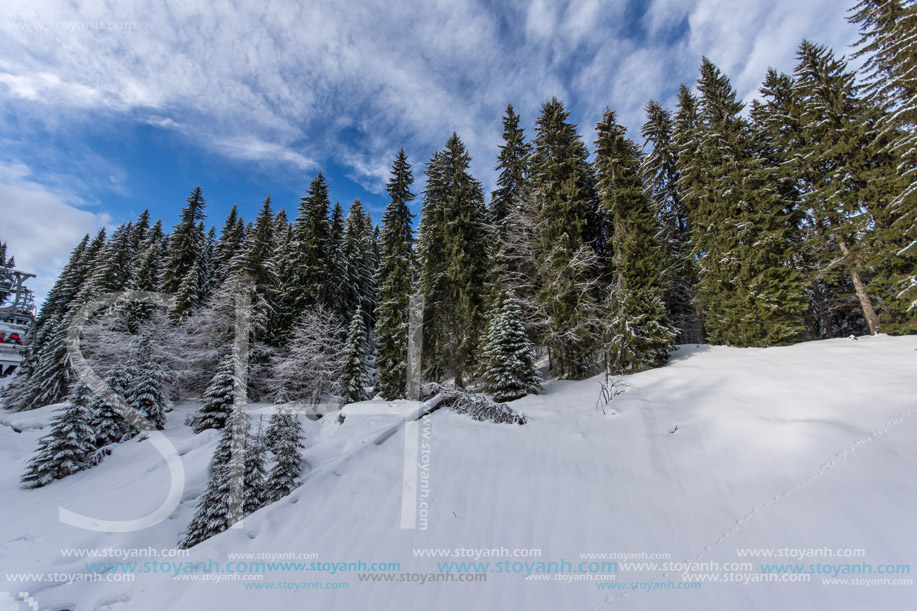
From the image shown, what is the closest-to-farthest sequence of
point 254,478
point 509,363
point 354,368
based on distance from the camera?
point 254,478
point 509,363
point 354,368

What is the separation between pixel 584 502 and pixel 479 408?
3.95m

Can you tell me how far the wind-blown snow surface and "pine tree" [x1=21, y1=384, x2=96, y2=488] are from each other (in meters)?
0.41

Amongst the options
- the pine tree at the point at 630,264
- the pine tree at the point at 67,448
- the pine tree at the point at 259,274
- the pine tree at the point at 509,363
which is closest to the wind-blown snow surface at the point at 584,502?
the pine tree at the point at 67,448

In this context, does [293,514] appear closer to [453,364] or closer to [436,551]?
[436,551]

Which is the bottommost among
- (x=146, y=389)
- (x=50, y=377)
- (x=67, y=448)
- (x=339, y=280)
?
(x=67, y=448)

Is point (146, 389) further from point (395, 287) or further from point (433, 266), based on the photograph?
point (433, 266)

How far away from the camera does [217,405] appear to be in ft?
40.5

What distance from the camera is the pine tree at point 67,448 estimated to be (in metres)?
8.58

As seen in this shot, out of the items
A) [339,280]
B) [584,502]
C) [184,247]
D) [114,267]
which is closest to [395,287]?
[339,280]

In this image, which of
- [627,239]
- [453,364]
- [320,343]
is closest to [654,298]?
[627,239]

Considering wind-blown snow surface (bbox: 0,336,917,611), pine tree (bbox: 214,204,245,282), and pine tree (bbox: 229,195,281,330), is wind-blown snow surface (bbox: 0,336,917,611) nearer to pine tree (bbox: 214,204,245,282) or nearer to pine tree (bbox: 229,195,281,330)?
pine tree (bbox: 229,195,281,330)

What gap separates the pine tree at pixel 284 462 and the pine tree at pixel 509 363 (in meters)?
7.32

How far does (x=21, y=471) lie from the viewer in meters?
9.16

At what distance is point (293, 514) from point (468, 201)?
1636cm
